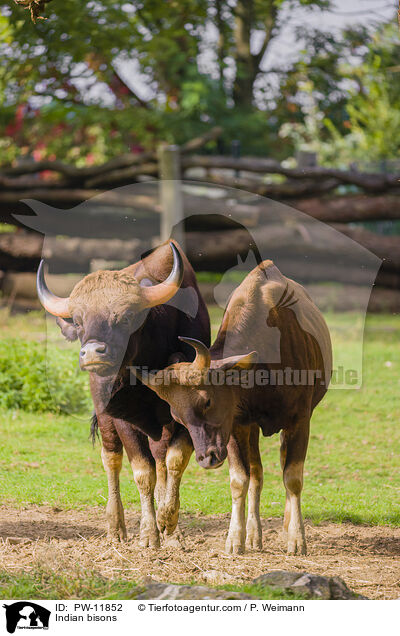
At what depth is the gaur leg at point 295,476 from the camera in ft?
16.3

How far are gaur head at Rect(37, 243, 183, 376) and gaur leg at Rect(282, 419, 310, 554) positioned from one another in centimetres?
120

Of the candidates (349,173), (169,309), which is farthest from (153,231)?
(169,309)

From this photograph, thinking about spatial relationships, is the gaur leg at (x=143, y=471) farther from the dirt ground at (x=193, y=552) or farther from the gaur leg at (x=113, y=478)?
the gaur leg at (x=113, y=478)

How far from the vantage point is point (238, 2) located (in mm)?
14641

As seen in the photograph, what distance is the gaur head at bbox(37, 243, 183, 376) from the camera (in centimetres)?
427

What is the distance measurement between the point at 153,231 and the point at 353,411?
512 cm

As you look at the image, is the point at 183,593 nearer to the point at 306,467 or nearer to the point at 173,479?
the point at 173,479

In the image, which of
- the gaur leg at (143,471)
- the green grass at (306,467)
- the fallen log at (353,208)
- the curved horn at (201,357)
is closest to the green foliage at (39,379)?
the green grass at (306,467)

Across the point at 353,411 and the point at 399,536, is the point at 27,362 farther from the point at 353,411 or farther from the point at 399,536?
the point at 399,536

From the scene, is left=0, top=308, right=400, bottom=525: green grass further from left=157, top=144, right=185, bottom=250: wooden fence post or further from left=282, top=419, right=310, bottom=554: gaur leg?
left=157, top=144, right=185, bottom=250: wooden fence post

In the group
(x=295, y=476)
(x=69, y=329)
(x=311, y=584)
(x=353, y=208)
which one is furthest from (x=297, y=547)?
(x=353, y=208)
